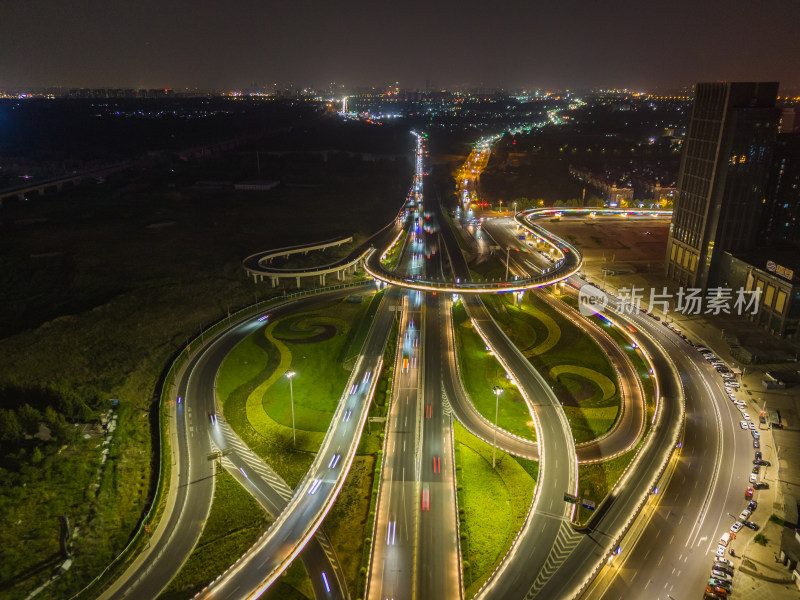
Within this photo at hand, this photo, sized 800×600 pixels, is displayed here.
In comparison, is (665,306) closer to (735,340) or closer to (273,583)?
(735,340)

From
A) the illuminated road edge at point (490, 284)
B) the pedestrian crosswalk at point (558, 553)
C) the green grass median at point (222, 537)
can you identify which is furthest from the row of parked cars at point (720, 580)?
the illuminated road edge at point (490, 284)

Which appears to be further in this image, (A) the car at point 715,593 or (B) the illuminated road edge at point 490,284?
(B) the illuminated road edge at point 490,284

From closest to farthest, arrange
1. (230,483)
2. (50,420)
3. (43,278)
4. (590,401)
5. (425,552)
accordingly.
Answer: (425,552) < (230,483) < (50,420) < (590,401) < (43,278)

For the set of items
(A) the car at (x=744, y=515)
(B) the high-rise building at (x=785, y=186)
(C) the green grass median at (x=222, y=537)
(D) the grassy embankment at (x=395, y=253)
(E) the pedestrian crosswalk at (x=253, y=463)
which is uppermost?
(B) the high-rise building at (x=785, y=186)

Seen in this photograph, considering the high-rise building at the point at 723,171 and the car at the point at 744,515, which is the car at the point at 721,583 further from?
the high-rise building at the point at 723,171

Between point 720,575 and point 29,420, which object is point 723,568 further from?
point 29,420

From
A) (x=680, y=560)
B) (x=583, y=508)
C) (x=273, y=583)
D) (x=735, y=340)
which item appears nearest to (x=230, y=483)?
(x=273, y=583)

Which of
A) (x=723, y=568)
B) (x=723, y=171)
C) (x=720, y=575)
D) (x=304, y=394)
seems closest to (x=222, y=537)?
(x=304, y=394)
